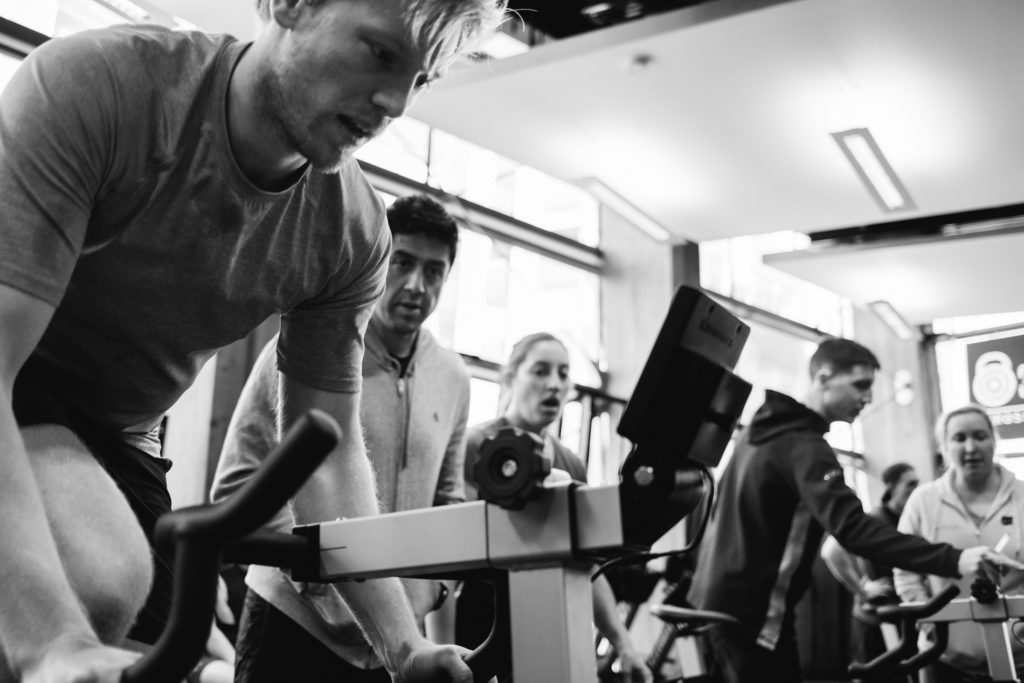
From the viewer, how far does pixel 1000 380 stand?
10398mm

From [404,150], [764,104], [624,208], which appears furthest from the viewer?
[624,208]

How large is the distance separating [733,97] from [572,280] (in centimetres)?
280

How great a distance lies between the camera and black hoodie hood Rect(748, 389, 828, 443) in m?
3.55

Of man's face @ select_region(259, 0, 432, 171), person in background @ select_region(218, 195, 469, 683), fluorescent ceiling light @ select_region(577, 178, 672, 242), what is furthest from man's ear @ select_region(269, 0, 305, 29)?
fluorescent ceiling light @ select_region(577, 178, 672, 242)

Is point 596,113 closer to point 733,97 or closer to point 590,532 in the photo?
point 733,97

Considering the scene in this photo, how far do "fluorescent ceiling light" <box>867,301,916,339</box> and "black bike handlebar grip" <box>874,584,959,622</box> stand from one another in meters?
5.63

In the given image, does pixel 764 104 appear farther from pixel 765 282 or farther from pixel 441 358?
pixel 765 282

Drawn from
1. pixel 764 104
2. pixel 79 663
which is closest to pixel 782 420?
pixel 764 104

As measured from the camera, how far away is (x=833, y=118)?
5656 mm

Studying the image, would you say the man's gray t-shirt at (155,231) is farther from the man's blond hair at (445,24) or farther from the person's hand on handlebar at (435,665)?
the person's hand on handlebar at (435,665)

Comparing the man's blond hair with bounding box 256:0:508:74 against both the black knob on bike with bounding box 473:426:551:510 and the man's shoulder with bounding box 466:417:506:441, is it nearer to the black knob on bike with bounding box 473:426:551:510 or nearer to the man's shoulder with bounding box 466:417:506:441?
the black knob on bike with bounding box 473:426:551:510

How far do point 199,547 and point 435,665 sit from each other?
0.62 m

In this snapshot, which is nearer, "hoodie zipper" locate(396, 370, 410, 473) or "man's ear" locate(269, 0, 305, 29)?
"man's ear" locate(269, 0, 305, 29)

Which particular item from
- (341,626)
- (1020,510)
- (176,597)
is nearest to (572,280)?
(1020,510)
